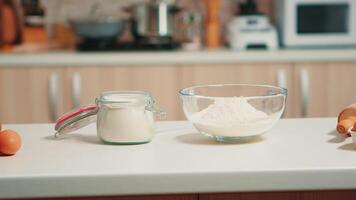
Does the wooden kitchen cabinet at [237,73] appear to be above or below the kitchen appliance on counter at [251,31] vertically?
below

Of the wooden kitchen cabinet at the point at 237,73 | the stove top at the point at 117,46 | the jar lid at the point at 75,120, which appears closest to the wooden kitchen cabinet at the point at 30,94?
the stove top at the point at 117,46

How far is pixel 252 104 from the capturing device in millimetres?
1298

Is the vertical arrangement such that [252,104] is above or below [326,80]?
above

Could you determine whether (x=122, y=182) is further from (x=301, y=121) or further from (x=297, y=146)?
(x=301, y=121)

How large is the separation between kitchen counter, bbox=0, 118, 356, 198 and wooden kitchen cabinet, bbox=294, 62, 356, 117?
5.70ft

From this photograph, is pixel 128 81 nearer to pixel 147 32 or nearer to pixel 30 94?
pixel 147 32

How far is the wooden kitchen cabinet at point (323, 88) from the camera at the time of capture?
3016 millimetres

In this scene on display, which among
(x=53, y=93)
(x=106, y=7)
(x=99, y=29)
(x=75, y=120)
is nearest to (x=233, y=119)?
(x=75, y=120)

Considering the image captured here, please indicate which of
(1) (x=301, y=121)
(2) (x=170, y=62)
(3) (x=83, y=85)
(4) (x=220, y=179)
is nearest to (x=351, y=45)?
(2) (x=170, y=62)

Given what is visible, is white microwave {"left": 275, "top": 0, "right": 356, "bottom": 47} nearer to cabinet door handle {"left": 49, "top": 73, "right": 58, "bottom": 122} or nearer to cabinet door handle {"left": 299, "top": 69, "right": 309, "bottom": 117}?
cabinet door handle {"left": 299, "top": 69, "right": 309, "bottom": 117}

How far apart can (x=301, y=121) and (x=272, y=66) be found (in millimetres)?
1473

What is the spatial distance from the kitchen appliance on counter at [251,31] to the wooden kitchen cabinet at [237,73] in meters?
0.22

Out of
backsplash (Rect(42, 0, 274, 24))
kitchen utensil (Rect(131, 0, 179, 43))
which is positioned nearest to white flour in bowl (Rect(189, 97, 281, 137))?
kitchen utensil (Rect(131, 0, 179, 43))

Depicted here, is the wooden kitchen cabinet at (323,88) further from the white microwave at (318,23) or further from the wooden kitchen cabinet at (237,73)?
the white microwave at (318,23)
